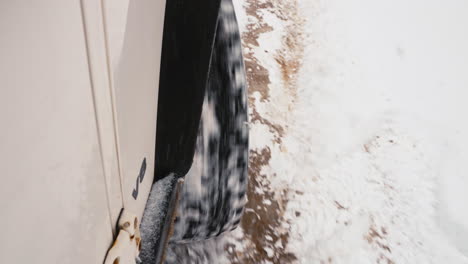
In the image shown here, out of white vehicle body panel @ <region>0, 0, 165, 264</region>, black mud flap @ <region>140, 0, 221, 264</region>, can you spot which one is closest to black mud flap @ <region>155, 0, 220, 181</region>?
black mud flap @ <region>140, 0, 221, 264</region>

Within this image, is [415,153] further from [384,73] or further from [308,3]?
[308,3]

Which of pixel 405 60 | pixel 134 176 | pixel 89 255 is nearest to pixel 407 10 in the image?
pixel 405 60

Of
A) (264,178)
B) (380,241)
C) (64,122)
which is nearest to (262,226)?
(264,178)

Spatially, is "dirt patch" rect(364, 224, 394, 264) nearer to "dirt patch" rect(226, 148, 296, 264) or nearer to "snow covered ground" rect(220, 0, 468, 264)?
"snow covered ground" rect(220, 0, 468, 264)

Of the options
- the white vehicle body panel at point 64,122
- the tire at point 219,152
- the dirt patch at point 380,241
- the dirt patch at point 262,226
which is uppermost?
the white vehicle body panel at point 64,122

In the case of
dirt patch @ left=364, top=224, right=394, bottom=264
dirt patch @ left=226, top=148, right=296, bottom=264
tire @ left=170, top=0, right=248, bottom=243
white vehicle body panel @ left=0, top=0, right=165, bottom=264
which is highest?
white vehicle body panel @ left=0, top=0, right=165, bottom=264

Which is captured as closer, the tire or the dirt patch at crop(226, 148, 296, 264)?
the tire

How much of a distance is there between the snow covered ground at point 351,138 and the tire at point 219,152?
240 mm

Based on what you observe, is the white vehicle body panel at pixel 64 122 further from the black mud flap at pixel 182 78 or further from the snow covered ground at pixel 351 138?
the snow covered ground at pixel 351 138

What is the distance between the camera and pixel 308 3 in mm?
3652

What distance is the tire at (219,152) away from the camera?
1.37 m

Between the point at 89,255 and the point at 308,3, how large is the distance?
357 cm

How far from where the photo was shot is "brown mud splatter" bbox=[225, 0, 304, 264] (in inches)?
63.6

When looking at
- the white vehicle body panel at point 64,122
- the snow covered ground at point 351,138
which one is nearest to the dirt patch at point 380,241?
the snow covered ground at point 351,138
